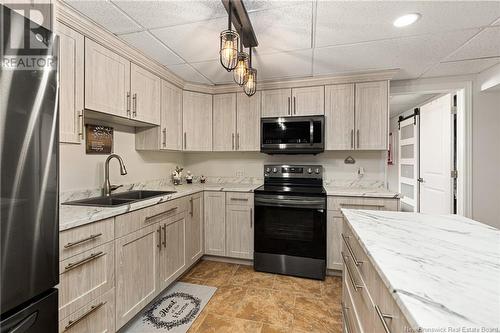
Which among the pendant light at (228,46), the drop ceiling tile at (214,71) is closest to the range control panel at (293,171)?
the drop ceiling tile at (214,71)

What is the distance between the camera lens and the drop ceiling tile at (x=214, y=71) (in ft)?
7.88

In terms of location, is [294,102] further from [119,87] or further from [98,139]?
[98,139]

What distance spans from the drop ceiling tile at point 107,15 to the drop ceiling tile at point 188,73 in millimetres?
714

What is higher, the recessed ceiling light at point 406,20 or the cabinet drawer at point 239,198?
the recessed ceiling light at point 406,20

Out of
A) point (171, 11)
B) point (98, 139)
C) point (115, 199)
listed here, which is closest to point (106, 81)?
point (98, 139)

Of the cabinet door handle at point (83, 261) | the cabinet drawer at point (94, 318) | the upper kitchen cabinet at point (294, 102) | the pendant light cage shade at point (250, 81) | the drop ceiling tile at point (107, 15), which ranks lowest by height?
the cabinet drawer at point (94, 318)

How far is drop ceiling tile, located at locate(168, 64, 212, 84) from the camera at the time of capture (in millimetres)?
2477

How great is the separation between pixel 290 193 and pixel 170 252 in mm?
1339

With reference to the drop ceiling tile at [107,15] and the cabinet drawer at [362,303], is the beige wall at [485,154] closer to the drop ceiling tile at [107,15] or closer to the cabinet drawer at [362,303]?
the cabinet drawer at [362,303]

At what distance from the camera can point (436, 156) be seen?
3.34m

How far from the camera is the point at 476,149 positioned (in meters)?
2.69

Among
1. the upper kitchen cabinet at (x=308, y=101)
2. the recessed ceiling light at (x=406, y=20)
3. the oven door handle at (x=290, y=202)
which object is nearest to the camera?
the recessed ceiling light at (x=406, y=20)

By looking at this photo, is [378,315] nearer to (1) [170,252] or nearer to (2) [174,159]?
(1) [170,252]

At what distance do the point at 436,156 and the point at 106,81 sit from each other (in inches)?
164
